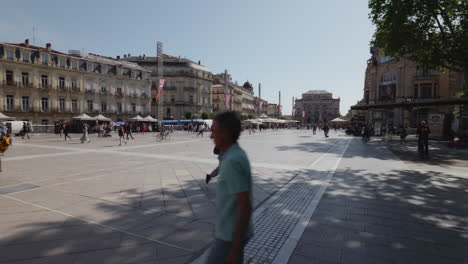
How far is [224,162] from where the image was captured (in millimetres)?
1599

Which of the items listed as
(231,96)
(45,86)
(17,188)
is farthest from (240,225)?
(231,96)

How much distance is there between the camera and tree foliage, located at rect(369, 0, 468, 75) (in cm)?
1477

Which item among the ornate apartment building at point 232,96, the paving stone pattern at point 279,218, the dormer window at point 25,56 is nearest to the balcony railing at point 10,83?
the dormer window at point 25,56

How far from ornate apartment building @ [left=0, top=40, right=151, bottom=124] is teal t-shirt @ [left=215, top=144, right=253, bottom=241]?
142 ft

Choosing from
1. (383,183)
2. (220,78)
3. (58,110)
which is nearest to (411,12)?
(383,183)

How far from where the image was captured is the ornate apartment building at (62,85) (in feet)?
110

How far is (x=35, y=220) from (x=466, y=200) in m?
8.36

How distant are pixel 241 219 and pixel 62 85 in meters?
46.1

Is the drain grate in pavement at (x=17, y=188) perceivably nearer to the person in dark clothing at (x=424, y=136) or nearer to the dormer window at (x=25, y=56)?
the person in dark clothing at (x=424, y=136)

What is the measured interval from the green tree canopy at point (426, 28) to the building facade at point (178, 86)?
158ft

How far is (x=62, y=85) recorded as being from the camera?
38.3 meters

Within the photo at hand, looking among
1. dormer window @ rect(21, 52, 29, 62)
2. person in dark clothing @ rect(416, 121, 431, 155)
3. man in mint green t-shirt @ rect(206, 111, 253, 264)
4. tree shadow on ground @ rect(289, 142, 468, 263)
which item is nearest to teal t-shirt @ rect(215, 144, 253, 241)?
man in mint green t-shirt @ rect(206, 111, 253, 264)

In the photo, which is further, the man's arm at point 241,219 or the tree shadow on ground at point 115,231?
the tree shadow on ground at point 115,231

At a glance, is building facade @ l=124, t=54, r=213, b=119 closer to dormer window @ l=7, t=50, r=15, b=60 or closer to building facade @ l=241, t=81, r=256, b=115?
dormer window @ l=7, t=50, r=15, b=60
